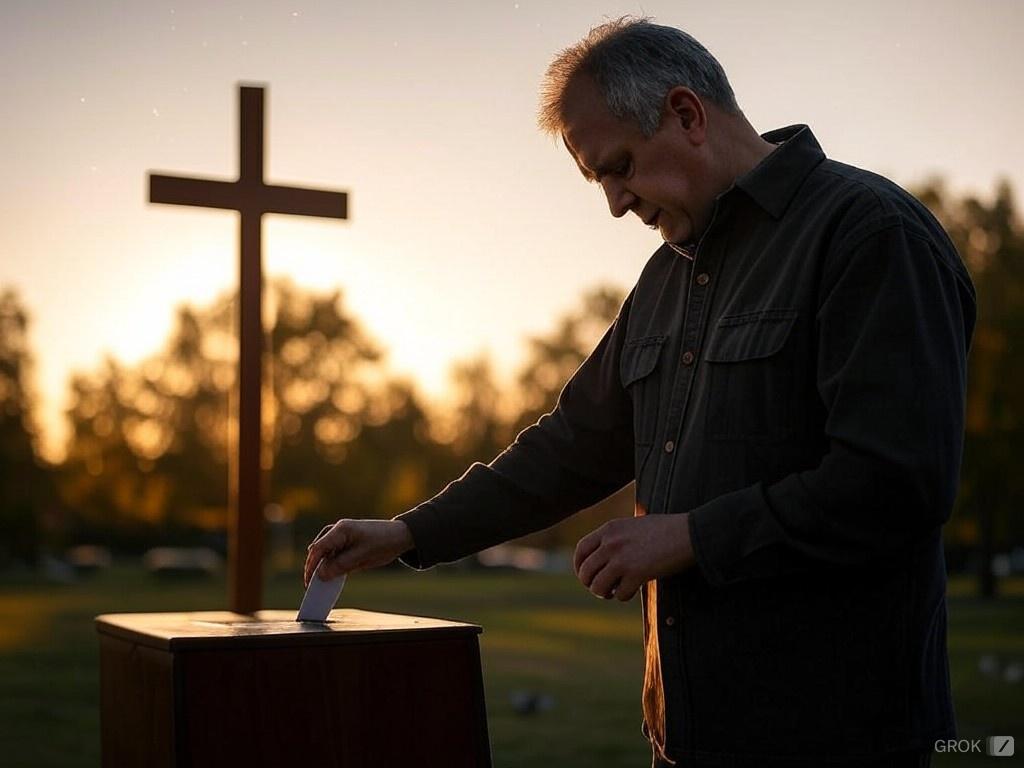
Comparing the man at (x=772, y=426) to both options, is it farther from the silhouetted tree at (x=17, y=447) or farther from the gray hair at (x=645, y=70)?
the silhouetted tree at (x=17, y=447)

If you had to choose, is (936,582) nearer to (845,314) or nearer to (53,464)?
(845,314)

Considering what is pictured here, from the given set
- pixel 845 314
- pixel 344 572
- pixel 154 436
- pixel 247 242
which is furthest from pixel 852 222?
pixel 154 436

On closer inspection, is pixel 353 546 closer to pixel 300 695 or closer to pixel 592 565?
pixel 300 695

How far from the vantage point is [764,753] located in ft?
6.59

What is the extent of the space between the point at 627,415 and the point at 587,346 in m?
33.4

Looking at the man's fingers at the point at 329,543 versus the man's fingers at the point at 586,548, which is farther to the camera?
the man's fingers at the point at 329,543

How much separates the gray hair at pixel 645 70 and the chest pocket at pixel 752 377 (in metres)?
0.34

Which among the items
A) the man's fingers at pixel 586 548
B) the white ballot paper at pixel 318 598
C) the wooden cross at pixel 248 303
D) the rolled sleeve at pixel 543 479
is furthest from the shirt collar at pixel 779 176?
the wooden cross at pixel 248 303

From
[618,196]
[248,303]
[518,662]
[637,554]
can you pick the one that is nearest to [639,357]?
[618,196]

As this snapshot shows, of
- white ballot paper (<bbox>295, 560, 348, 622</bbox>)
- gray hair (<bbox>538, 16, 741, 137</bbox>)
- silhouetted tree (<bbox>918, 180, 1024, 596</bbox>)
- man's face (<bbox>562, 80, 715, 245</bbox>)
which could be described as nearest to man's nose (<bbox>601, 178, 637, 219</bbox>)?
man's face (<bbox>562, 80, 715, 245</bbox>)

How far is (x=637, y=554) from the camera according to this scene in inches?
77.0

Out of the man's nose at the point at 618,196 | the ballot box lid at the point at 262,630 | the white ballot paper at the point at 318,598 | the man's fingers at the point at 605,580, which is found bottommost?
the ballot box lid at the point at 262,630

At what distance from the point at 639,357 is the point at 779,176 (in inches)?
15.3

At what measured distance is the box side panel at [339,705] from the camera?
213 centimetres
